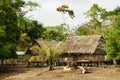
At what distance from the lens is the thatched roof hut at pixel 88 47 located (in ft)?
154

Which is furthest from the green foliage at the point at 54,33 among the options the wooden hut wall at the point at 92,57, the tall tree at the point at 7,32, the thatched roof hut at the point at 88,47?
the tall tree at the point at 7,32

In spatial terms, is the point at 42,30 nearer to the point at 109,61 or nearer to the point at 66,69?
the point at 109,61

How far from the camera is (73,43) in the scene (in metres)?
49.8

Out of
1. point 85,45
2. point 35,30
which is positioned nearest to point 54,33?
point 35,30

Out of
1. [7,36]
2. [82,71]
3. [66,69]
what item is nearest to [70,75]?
[82,71]

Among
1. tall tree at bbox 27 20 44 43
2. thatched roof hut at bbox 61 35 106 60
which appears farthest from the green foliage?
thatched roof hut at bbox 61 35 106 60

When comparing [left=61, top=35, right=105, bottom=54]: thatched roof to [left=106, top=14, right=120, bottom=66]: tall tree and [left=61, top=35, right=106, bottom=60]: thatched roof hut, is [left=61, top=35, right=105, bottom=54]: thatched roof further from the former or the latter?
[left=106, top=14, right=120, bottom=66]: tall tree

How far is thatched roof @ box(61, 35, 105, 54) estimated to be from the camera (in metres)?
46.8

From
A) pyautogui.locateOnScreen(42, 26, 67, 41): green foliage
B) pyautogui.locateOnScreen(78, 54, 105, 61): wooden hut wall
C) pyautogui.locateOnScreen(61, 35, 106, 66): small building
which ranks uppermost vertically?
pyautogui.locateOnScreen(42, 26, 67, 41): green foliage

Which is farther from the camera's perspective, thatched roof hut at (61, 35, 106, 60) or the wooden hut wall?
the wooden hut wall

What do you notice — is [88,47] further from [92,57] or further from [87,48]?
[92,57]

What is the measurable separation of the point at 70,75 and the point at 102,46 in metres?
16.8

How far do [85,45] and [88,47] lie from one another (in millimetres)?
926

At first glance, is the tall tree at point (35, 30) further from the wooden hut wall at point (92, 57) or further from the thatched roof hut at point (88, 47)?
the wooden hut wall at point (92, 57)
